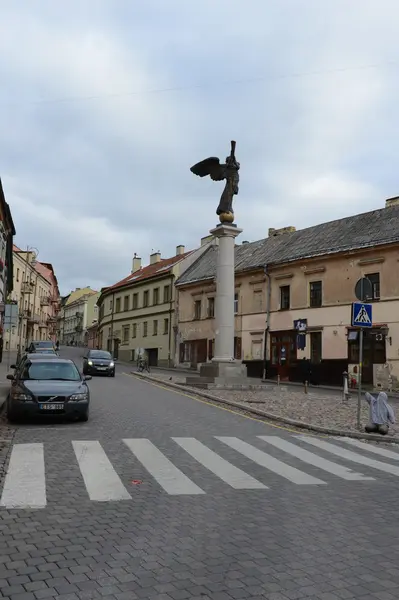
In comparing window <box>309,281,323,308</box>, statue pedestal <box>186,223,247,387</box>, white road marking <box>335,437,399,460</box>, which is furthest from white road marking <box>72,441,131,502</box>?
window <box>309,281,323,308</box>

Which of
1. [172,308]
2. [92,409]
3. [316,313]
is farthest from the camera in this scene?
[172,308]

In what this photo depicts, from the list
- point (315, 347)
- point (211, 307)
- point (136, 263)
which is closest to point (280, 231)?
point (211, 307)

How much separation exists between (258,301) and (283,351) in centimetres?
443

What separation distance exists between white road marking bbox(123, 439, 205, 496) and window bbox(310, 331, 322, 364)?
24.7 metres

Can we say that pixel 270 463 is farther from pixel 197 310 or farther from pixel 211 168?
pixel 197 310

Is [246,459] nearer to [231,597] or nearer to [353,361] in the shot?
[231,597]

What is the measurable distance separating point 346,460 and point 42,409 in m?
6.43

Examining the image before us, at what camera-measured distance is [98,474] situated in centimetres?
793

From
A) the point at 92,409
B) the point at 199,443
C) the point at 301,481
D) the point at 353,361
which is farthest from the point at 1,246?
the point at 301,481

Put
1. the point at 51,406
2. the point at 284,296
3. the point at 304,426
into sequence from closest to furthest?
1. the point at 51,406
2. the point at 304,426
3. the point at 284,296

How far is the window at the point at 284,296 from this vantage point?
36.9m

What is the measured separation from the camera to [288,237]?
41.2 m

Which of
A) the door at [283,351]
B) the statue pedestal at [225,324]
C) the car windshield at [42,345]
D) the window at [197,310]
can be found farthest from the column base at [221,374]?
the window at [197,310]

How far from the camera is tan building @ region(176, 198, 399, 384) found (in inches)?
1199
